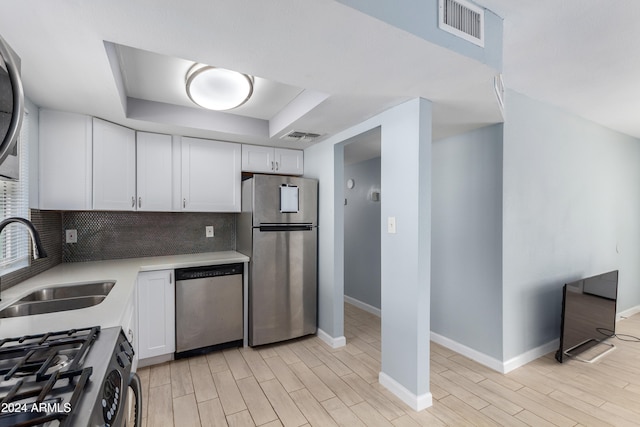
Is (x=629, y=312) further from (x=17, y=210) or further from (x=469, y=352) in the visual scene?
(x=17, y=210)

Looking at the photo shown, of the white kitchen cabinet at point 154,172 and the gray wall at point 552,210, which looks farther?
the white kitchen cabinet at point 154,172

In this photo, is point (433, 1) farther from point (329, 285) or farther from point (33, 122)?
point (33, 122)

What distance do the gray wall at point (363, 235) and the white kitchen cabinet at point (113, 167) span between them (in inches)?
110

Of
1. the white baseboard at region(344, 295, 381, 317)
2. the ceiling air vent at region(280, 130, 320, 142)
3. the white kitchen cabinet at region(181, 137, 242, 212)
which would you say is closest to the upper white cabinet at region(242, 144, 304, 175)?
the white kitchen cabinet at region(181, 137, 242, 212)

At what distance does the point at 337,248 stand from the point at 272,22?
84.2 inches

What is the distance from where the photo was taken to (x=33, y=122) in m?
2.04

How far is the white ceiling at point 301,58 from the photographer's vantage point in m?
1.17

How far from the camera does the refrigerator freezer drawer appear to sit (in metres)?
2.85

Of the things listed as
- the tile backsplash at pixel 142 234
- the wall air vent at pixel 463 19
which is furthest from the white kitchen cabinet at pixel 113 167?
the wall air vent at pixel 463 19

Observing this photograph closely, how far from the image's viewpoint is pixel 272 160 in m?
3.29

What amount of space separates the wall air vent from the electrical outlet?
10.6 feet

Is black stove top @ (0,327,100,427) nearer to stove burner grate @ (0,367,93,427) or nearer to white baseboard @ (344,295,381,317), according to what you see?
stove burner grate @ (0,367,93,427)

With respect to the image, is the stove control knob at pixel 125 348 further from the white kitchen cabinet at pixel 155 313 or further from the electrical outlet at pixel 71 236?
the electrical outlet at pixel 71 236

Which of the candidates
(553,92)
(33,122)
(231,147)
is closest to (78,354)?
(33,122)
